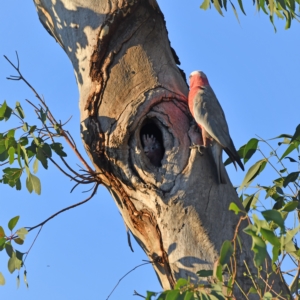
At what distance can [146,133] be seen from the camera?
325 cm

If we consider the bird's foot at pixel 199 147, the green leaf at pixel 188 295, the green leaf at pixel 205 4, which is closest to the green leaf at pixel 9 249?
the bird's foot at pixel 199 147

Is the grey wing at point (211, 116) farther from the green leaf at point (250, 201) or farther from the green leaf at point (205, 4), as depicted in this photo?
the green leaf at point (205, 4)

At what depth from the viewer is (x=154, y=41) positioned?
136 inches

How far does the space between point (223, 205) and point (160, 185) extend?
311 millimetres

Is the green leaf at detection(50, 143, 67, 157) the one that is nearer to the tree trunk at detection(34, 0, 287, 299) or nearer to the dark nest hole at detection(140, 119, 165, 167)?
the tree trunk at detection(34, 0, 287, 299)

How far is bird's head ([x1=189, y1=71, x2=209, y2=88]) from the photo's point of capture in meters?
4.04

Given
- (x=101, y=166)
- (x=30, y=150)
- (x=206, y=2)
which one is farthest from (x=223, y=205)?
(x=206, y=2)

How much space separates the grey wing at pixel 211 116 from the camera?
333cm

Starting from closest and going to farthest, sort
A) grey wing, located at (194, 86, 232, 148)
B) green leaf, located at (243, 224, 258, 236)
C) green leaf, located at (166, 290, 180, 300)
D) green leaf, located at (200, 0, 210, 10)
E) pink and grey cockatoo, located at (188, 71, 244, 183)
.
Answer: green leaf, located at (243, 224, 258, 236), green leaf, located at (166, 290, 180, 300), pink and grey cockatoo, located at (188, 71, 244, 183), grey wing, located at (194, 86, 232, 148), green leaf, located at (200, 0, 210, 10)

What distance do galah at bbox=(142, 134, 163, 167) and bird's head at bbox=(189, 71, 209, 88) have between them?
846mm

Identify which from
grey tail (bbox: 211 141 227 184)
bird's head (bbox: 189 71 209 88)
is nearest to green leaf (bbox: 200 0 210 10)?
bird's head (bbox: 189 71 209 88)

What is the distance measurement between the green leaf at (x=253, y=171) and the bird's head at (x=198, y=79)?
2.82ft

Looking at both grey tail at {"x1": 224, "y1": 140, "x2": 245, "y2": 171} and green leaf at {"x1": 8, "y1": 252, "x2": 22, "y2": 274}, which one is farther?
grey tail at {"x1": 224, "y1": 140, "x2": 245, "y2": 171}

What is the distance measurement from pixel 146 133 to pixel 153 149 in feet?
0.39
